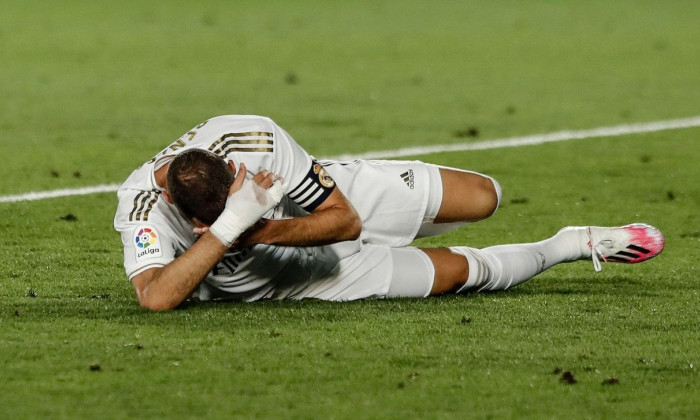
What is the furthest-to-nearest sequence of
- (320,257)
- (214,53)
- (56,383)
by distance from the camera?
(214,53), (320,257), (56,383)

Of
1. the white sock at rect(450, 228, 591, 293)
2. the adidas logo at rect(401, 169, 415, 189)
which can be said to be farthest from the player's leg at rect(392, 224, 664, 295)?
the adidas logo at rect(401, 169, 415, 189)

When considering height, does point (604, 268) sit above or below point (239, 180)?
below

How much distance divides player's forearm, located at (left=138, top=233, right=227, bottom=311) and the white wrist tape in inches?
1.9

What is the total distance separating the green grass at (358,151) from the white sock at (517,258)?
9cm

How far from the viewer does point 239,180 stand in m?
5.12

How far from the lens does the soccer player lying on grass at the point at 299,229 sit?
5117 mm

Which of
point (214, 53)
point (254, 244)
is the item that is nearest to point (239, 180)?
point (254, 244)

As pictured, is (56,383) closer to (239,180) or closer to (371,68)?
(239,180)

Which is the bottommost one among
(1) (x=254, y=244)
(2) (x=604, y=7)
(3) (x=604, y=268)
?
(2) (x=604, y=7)

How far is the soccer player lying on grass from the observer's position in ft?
16.8

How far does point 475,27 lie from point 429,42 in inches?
69.7

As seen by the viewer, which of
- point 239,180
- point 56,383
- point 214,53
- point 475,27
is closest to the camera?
point 56,383

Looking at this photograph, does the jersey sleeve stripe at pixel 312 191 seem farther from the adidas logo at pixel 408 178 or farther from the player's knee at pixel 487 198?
the player's knee at pixel 487 198

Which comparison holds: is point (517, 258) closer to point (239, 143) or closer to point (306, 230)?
point (306, 230)
